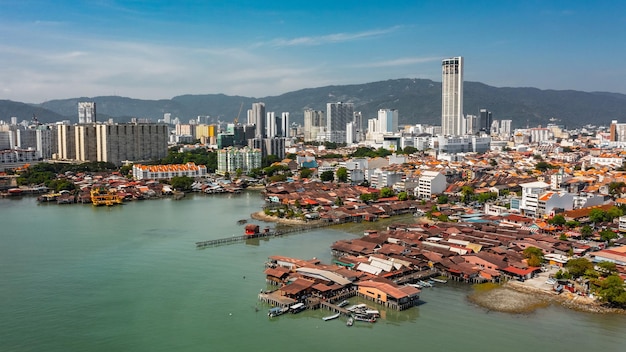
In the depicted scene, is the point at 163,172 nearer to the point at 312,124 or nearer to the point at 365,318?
the point at 365,318

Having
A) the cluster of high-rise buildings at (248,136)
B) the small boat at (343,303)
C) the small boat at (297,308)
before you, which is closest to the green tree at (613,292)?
the small boat at (343,303)

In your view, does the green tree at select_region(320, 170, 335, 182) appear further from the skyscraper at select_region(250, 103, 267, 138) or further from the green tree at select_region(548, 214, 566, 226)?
the skyscraper at select_region(250, 103, 267, 138)

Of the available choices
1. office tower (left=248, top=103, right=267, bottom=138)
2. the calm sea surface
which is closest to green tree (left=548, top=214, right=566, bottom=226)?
the calm sea surface

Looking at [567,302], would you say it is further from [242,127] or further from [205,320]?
[242,127]

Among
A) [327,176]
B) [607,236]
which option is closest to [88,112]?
[327,176]

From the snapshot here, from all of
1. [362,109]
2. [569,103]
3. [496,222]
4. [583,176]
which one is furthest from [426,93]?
[496,222]

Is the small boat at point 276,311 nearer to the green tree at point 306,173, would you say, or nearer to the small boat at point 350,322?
the small boat at point 350,322

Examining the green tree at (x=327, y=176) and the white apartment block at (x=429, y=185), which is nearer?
the white apartment block at (x=429, y=185)
